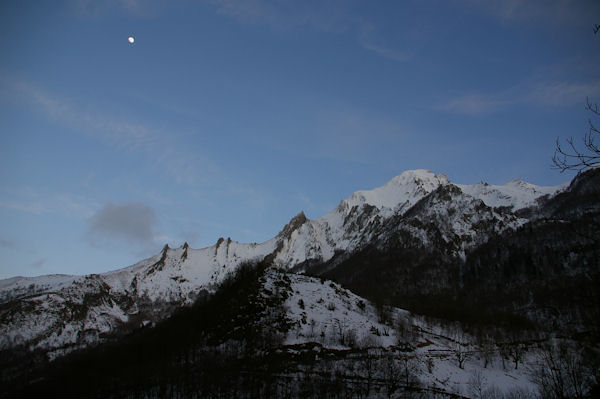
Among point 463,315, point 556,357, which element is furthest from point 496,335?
point 556,357

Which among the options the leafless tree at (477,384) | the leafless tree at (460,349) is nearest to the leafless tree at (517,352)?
the leafless tree at (460,349)

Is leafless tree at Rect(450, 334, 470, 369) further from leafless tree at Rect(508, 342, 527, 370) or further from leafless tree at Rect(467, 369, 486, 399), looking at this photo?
leafless tree at Rect(508, 342, 527, 370)

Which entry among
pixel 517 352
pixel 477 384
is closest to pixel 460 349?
pixel 517 352

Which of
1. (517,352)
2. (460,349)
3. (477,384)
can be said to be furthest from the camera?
(460,349)

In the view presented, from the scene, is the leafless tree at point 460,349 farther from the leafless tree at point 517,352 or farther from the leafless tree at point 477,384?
the leafless tree at point 517,352

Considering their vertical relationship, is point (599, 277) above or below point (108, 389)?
above

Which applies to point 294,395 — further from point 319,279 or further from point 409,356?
point 319,279

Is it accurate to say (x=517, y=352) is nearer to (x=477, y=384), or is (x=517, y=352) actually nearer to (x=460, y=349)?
(x=460, y=349)

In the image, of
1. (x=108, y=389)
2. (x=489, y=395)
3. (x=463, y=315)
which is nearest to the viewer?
(x=489, y=395)

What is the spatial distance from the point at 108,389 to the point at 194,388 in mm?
18556

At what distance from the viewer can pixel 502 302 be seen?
173625 mm

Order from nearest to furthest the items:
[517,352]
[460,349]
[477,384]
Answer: [477,384] → [517,352] → [460,349]

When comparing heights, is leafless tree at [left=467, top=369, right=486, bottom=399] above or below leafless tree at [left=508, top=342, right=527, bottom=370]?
below

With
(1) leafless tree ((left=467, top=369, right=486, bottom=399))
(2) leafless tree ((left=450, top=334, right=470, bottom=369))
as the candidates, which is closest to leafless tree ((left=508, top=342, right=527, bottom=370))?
(2) leafless tree ((left=450, top=334, right=470, bottom=369))
